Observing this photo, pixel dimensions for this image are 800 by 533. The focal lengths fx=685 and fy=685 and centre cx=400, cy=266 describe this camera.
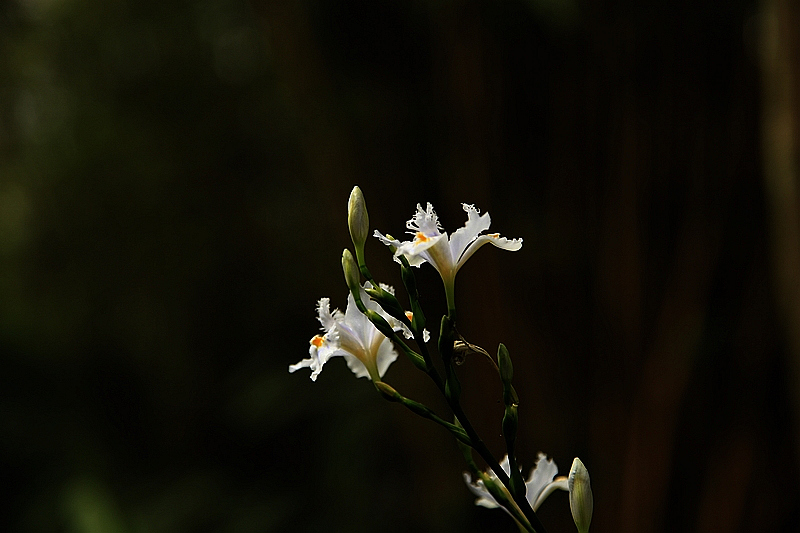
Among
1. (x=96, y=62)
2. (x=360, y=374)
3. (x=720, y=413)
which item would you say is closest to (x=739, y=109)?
(x=720, y=413)

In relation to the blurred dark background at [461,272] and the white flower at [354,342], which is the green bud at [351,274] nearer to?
Result: the white flower at [354,342]

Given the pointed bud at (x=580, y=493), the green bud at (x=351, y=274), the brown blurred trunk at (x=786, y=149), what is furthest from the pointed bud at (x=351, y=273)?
the brown blurred trunk at (x=786, y=149)

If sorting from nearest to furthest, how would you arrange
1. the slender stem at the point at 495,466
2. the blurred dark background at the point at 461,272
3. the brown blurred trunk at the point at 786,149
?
1. the slender stem at the point at 495,466
2. the brown blurred trunk at the point at 786,149
3. the blurred dark background at the point at 461,272

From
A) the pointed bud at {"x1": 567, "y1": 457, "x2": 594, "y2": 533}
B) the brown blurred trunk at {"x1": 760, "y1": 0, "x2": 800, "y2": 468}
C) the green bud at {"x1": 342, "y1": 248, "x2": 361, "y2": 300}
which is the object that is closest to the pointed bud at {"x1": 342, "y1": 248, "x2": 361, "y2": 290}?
the green bud at {"x1": 342, "y1": 248, "x2": 361, "y2": 300}

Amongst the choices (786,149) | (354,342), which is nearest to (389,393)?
(354,342)

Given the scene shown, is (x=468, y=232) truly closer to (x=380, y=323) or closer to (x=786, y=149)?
(x=380, y=323)

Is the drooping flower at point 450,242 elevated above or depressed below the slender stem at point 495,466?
above
